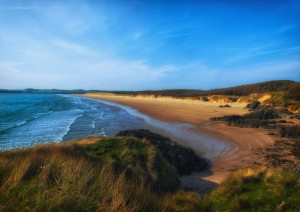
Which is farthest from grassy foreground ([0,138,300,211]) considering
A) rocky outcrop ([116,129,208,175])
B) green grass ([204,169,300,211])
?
rocky outcrop ([116,129,208,175])

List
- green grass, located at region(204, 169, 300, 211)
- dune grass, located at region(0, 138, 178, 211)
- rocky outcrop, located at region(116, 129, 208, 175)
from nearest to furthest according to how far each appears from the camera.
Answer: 1. dune grass, located at region(0, 138, 178, 211)
2. green grass, located at region(204, 169, 300, 211)
3. rocky outcrop, located at region(116, 129, 208, 175)

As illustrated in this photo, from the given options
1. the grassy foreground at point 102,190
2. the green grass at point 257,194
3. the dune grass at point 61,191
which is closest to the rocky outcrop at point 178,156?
the grassy foreground at point 102,190

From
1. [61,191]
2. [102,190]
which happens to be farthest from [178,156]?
[61,191]

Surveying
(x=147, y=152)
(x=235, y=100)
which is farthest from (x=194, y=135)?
(x=235, y=100)

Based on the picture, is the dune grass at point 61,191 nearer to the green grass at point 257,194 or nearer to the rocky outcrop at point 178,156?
the green grass at point 257,194

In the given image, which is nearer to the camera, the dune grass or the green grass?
the dune grass

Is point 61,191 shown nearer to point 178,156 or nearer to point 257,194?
point 257,194

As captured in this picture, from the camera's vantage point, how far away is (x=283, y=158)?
46.4ft

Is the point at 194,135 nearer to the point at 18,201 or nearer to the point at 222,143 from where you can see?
the point at 222,143

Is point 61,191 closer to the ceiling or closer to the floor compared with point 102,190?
closer to the ceiling

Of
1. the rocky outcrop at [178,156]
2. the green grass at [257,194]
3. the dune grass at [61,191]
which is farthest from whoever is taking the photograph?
the rocky outcrop at [178,156]

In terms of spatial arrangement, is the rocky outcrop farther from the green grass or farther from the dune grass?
the dune grass

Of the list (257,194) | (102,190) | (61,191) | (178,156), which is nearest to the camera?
(61,191)

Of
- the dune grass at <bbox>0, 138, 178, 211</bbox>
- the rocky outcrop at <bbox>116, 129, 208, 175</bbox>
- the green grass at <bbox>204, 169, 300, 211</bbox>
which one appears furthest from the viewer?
the rocky outcrop at <bbox>116, 129, 208, 175</bbox>
